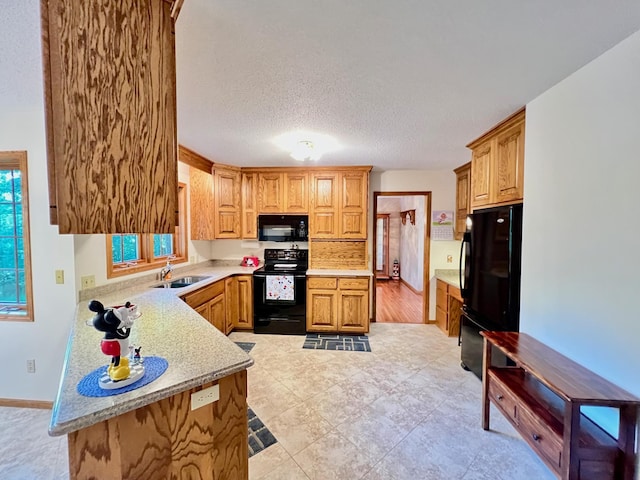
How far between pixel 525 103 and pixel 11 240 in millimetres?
4394

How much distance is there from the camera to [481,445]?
1.92m

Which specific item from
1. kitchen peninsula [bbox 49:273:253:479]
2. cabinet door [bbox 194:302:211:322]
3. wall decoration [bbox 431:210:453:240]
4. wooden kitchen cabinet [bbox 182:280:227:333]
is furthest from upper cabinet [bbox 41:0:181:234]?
wall decoration [bbox 431:210:453:240]

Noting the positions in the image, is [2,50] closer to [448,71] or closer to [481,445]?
[448,71]

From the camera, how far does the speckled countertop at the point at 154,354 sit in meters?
0.94

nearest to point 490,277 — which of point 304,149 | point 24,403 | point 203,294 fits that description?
point 304,149

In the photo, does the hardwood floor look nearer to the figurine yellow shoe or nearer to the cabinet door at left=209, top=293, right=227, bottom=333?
the cabinet door at left=209, top=293, right=227, bottom=333

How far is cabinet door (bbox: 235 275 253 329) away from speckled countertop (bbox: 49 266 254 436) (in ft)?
5.59

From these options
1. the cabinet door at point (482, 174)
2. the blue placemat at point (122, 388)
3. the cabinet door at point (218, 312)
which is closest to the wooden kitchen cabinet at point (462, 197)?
the cabinet door at point (482, 174)

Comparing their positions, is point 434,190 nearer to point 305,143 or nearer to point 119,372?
point 305,143

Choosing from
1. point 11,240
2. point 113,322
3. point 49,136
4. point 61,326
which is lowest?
point 61,326

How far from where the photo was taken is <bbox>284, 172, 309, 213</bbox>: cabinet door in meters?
4.13

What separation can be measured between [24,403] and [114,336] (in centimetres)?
231

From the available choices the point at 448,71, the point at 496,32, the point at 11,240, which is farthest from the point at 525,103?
the point at 11,240

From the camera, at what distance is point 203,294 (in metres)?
3.15
